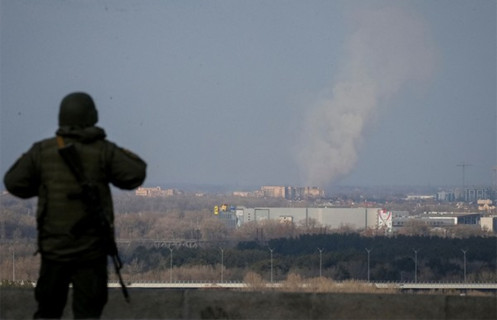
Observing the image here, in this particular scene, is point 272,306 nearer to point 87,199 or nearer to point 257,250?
point 87,199

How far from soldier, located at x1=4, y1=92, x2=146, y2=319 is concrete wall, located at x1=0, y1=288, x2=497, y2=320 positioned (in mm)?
2742

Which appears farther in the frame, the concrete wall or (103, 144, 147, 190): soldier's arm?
the concrete wall

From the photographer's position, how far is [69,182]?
7.89 m

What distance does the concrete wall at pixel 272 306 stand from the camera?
Result: 34.6 feet

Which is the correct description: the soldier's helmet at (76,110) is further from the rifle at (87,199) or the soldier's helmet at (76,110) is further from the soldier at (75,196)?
the rifle at (87,199)

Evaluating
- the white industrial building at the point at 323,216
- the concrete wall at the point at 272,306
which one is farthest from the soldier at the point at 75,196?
the white industrial building at the point at 323,216

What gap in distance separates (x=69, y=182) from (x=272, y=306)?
10.8ft

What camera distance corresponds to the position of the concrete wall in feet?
34.6

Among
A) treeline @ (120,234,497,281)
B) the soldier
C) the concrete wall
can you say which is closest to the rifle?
the soldier

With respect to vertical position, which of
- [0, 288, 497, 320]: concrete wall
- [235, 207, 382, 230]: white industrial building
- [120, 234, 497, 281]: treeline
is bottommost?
[120, 234, 497, 281]: treeline

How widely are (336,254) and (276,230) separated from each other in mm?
28570

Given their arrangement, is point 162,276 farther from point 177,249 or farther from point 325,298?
point 325,298

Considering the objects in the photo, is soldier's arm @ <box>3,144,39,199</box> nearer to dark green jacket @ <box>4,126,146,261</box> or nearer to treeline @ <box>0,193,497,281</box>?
dark green jacket @ <box>4,126,146,261</box>

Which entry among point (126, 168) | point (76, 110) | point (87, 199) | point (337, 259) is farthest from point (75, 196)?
point (337, 259)
